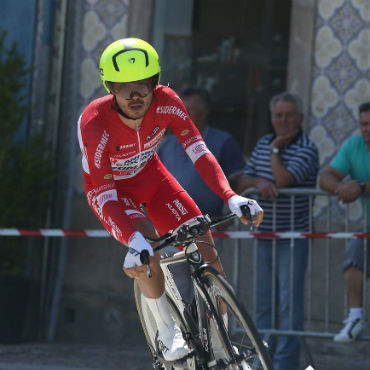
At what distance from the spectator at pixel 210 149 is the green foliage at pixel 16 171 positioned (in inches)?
82.1

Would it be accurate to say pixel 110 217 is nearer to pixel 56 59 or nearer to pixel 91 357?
pixel 91 357

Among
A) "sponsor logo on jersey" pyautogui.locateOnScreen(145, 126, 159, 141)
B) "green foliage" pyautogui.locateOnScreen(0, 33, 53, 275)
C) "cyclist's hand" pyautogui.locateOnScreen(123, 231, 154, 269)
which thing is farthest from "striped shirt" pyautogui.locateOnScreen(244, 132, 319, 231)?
"cyclist's hand" pyautogui.locateOnScreen(123, 231, 154, 269)

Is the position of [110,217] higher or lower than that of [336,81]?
lower

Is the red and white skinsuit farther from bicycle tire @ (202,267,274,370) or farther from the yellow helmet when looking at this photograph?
bicycle tire @ (202,267,274,370)

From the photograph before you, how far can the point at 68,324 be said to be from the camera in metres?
10.1

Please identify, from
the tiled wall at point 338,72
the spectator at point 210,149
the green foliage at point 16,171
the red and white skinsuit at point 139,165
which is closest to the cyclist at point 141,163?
the red and white skinsuit at point 139,165

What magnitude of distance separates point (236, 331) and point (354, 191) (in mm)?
2312

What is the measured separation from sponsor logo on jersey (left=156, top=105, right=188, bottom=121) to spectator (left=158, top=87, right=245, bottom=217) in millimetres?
1704

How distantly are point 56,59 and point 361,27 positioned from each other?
9.63 ft

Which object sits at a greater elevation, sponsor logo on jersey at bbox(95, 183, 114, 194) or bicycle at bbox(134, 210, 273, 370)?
sponsor logo on jersey at bbox(95, 183, 114, 194)

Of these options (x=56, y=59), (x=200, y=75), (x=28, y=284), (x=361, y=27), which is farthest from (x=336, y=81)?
(x=28, y=284)

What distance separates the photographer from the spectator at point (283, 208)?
7.64m

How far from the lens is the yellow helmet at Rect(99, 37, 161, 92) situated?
5543 mm

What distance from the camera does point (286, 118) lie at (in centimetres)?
777
